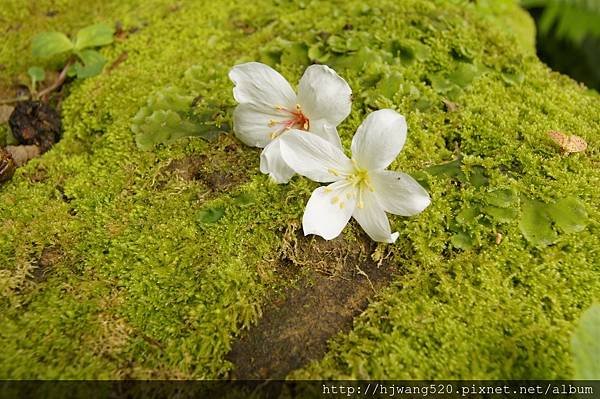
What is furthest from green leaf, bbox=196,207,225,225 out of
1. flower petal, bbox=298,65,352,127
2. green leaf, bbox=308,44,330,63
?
green leaf, bbox=308,44,330,63

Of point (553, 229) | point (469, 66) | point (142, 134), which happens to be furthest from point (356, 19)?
point (553, 229)

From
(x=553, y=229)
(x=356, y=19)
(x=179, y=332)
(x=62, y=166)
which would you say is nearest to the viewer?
(x=179, y=332)

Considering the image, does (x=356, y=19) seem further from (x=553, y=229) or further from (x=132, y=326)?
(x=132, y=326)

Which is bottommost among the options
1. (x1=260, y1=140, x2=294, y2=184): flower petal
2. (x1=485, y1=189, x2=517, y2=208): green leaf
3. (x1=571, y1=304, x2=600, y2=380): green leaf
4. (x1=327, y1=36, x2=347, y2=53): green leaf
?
(x1=571, y1=304, x2=600, y2=380): green leaf

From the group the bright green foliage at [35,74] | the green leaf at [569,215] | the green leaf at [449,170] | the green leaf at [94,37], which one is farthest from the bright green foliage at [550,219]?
the bright green foliage at [35,74]

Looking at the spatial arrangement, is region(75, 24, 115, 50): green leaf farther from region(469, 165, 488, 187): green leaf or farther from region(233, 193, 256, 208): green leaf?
region(469, 165, 488, 187): green leaf

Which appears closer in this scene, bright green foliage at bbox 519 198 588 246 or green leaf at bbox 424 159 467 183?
bright green foliage at bbox 519 198 588 246

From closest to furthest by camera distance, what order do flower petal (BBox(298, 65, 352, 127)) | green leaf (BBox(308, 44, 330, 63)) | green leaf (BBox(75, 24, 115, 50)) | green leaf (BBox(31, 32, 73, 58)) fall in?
flower petal (BBox(298, 65, 352, 127)) → green leaf (BBox(308, 44, 330, 63)) → green leaf (BBox(31, 32, 73, 58)) → green leaf (BBox(75, 24, 115, 50))
